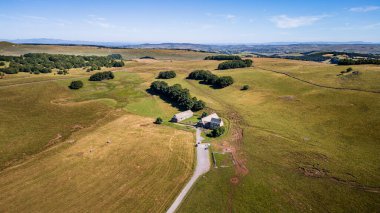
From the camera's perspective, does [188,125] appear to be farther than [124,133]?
Yes

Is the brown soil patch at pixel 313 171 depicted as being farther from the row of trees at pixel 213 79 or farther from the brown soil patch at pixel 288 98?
the row of trees at pixel 213 79

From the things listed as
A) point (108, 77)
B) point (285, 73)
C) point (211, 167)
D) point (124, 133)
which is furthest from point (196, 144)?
point (108, 77)

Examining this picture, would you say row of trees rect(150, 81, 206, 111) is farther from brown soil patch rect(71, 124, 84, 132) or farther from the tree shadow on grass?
brown soil patch rect(71, 124, 84, 132)

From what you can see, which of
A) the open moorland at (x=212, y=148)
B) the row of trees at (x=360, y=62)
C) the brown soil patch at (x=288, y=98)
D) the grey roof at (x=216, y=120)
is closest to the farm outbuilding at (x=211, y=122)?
the grey roof at (x=216, y=120)

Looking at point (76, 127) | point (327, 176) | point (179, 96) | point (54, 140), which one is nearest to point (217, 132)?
point (327, 176)

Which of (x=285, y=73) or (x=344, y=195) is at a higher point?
(x=285, y=73)

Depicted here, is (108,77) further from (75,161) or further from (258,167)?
(258,167)
